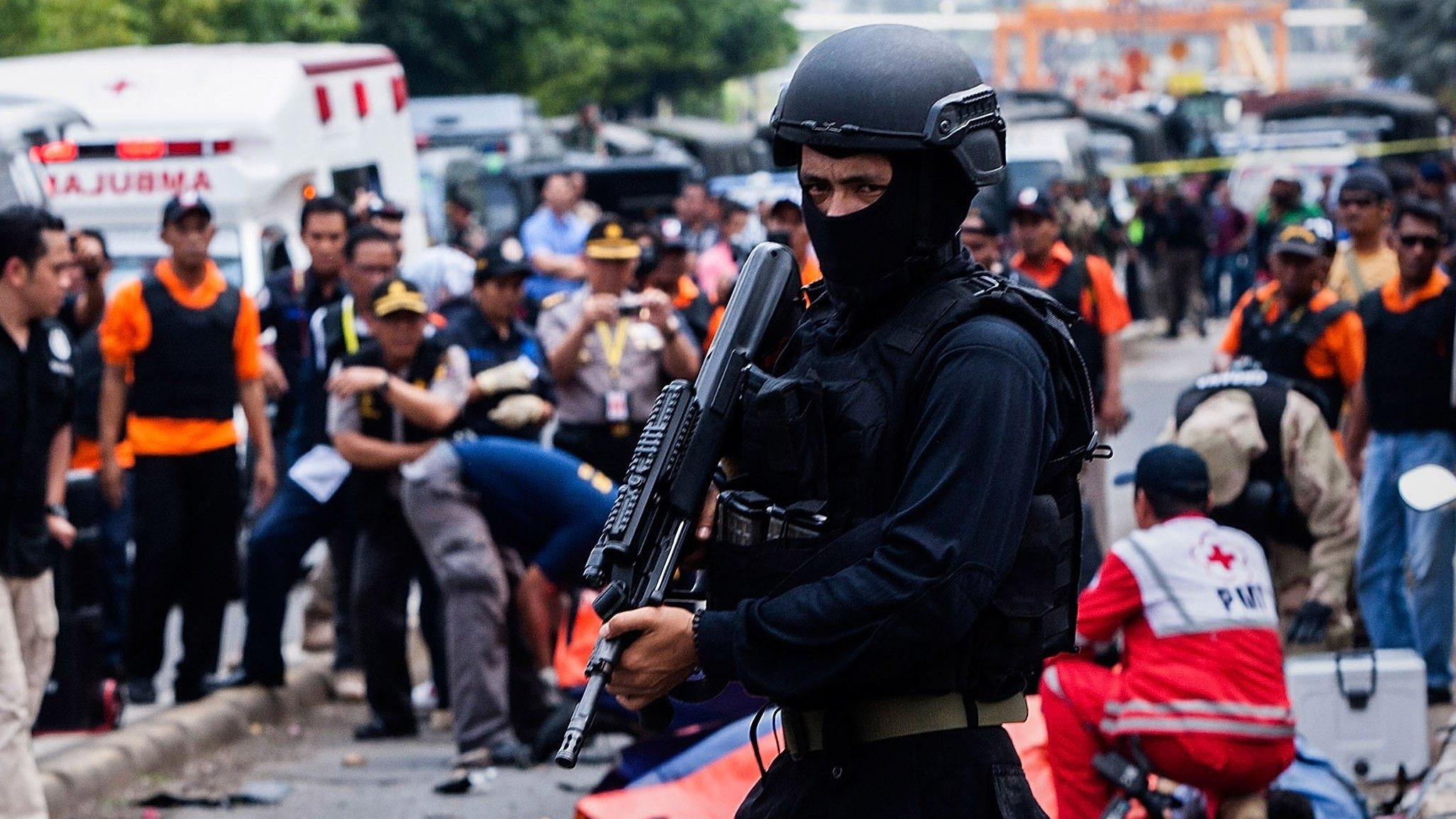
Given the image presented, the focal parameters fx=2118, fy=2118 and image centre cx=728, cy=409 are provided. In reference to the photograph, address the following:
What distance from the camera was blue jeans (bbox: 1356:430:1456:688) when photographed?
25.2 ft

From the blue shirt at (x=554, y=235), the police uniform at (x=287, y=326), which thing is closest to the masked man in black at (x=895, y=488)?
the police uniform at (x=287, y=326)

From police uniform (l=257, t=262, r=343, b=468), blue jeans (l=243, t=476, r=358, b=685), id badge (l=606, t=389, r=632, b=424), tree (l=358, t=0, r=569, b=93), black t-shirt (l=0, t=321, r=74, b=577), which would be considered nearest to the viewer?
black t-shirt (l=0, t=321, r=74, b=577)

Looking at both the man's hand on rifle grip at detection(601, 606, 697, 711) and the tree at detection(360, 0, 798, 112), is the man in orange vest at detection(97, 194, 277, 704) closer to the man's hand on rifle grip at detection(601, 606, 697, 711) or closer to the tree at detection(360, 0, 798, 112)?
the man's hand on rifle grip at detection(601, 606, 697, 711)

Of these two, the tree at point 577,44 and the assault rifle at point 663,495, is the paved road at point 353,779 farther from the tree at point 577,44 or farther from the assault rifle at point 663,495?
the tree at point 577,44

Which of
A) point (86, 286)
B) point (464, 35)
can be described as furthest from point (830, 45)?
point (464, 35)

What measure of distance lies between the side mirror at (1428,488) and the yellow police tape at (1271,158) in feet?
80.3

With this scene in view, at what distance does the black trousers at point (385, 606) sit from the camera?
317 inches

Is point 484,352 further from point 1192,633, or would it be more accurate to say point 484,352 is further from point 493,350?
point 1192,633

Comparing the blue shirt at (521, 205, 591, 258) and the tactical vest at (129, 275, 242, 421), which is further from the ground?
the tactical vest at (129, 275, 242, 421)

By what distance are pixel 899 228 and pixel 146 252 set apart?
959 cm

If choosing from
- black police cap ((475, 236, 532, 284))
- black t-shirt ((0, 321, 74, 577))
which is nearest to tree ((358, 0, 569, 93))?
black police cap ((475, 236, 532, 284))

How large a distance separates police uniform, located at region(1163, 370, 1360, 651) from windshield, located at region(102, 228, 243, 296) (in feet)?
20.6

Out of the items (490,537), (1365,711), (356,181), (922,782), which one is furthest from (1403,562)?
(356,181)

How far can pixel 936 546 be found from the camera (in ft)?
9.06
